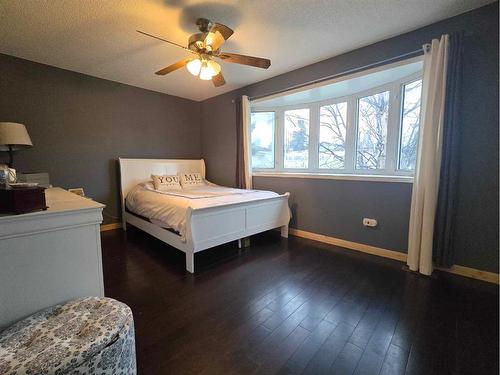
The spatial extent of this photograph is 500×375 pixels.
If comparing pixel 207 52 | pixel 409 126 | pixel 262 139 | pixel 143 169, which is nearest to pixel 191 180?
pixel 143 169

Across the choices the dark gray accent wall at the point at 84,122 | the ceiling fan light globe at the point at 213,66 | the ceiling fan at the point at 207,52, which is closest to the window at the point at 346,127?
the ceiling fan at the point at 207,52

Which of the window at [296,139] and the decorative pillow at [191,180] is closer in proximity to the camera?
the window at [296,139]

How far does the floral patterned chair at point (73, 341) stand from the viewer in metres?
0.71

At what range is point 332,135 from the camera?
3.30 metres

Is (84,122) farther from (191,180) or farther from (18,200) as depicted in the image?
(18,200)

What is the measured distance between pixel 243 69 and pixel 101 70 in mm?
1947

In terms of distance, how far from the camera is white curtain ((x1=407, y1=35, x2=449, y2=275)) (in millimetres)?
2008

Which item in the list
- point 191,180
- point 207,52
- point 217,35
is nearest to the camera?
point 217,35

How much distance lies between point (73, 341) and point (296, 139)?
3.47 meters

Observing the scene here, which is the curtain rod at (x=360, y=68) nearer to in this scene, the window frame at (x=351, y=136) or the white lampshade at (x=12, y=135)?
the window frame at (x=351, y=136)

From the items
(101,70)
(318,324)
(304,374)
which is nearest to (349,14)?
(318,324)

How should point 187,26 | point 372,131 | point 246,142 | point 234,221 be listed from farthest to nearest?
point 246,142
point 372,131
point 234,221
point 187,26

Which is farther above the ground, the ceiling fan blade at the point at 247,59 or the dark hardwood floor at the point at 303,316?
the ceiling fan blade at the point at 247,59

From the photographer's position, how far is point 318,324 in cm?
149
